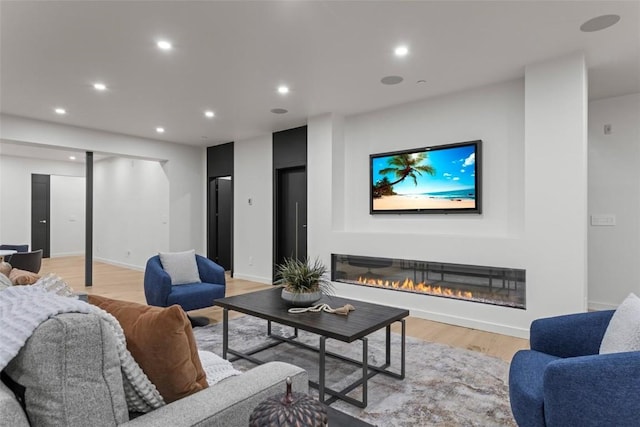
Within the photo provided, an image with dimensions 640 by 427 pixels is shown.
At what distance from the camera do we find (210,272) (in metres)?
4.15

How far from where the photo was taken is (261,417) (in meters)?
0.82

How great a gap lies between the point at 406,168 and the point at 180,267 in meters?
2.97

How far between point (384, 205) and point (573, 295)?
7.49ft

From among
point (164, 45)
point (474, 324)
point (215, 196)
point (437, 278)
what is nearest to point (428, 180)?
point (437, 278)

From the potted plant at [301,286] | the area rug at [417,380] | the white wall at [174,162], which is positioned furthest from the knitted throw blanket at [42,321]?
the white wall at [174,162]

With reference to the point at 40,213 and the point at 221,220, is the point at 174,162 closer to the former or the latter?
the point at 221,220

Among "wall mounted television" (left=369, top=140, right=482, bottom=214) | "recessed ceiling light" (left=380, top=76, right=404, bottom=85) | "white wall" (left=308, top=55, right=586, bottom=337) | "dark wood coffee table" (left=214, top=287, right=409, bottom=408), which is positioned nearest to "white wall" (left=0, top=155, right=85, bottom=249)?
"white wall" (left=308, top=55, right=586, bottom=337)

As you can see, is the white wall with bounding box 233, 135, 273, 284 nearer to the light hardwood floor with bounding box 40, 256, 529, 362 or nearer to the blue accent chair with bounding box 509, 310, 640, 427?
the light hardwood floor with bounding box 40, 256, 529, 362

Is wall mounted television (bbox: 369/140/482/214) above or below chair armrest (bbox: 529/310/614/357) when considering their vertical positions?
above

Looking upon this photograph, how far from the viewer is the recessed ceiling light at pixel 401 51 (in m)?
3.14

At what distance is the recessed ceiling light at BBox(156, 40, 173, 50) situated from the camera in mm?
3023

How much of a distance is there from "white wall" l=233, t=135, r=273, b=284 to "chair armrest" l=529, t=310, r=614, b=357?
15.4ft

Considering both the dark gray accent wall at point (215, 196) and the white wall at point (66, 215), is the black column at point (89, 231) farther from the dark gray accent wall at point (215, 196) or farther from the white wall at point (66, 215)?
the white wall at point (66, 215)

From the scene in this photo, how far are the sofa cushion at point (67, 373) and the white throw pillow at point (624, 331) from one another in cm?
193
